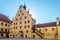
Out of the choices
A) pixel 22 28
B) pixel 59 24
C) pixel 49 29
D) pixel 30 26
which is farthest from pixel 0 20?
pixel 59 24

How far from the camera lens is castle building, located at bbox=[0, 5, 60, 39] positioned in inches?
1790

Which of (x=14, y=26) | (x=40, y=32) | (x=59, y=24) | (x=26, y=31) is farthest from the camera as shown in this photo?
(x=14, y=26)

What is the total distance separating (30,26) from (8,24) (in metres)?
12.6

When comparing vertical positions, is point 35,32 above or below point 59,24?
below

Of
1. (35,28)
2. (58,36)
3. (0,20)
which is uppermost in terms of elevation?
(0,20)

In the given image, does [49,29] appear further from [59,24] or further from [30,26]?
[30,26]

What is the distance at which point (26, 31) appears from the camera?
169 feet

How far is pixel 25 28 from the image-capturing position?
51969 millimetres

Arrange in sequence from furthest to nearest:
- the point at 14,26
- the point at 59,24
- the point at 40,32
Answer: the point at 14,26, the point at 40,32, the point at 59,24

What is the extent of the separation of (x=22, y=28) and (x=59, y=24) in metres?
16.7

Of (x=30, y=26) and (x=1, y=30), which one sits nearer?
(x=30, y=26)

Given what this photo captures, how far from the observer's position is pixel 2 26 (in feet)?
178

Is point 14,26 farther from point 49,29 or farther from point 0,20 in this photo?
point 49,29

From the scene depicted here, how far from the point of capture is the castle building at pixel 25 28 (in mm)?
45469
